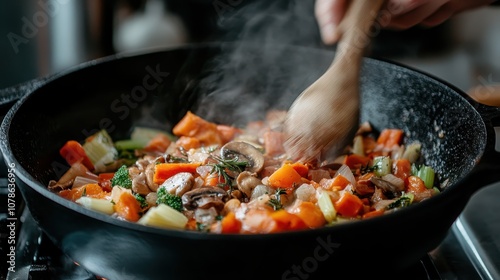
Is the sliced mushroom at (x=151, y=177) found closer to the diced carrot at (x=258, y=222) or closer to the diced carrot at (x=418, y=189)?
the diced carrot at (x=258, y=222)

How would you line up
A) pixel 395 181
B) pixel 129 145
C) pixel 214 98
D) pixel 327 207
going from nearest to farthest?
pixel 327 207 < pixel 395 181 < pixel 129 145 < pixel 214 98

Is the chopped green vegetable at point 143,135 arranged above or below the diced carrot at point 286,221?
below

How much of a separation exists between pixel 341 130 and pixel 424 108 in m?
0.43

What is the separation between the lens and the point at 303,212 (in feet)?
5.45

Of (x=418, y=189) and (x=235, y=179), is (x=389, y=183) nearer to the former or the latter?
(x=418, y=189)

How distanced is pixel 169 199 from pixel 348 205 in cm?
54

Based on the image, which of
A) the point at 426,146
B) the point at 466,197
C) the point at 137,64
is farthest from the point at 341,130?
the point at 137,64

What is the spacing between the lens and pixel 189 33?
4.49 meters

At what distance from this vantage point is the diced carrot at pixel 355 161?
2229 millimetres

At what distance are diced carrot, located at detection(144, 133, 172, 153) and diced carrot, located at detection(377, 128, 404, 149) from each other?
87cm

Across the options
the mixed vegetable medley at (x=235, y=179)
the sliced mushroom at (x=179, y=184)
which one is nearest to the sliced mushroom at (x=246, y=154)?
the mixed vegetable medley at (x=235, y=179)

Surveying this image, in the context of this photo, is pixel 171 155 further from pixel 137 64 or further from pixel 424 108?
pixel 424 108

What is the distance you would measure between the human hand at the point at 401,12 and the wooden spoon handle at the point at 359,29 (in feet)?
0.30

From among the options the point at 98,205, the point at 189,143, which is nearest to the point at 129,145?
the point at 189,143
